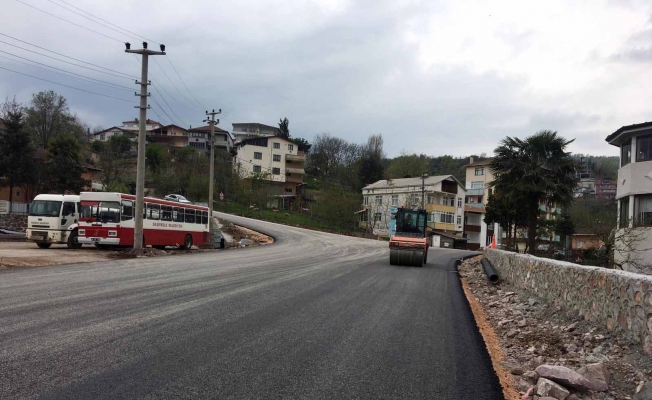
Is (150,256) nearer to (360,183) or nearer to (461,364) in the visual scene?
(461,364)

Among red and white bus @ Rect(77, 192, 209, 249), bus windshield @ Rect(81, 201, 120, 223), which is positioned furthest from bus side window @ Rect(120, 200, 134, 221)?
bus windshield @ Rect(81, 201, 120, 223)

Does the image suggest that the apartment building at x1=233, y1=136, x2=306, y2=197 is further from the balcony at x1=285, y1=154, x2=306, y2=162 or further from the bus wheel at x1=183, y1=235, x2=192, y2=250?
the bus wheel at x1=183, y1=235, x2=192, y2=250

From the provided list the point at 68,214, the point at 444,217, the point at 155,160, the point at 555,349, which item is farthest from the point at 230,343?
the point at 155,160

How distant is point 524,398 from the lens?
17.6 feet

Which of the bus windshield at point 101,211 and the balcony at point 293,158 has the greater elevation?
the balcony at point 293,158

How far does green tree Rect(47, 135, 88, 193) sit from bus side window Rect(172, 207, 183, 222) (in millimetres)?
23148

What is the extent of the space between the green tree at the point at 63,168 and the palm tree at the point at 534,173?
40.6 metres

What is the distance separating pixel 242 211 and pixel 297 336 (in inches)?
2737

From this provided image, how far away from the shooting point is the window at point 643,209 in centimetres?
2375

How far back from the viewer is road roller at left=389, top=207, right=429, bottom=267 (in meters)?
24.2

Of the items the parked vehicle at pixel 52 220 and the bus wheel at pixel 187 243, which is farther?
the bus wheel at pixel 187 243

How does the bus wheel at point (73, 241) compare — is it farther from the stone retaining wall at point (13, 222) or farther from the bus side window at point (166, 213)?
the stone retaining wall at point (13, 222)

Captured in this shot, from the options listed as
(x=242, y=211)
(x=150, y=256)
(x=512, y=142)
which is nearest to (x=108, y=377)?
(x=150, y=256)

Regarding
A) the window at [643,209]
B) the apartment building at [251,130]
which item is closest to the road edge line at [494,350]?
the window at [643,209]
